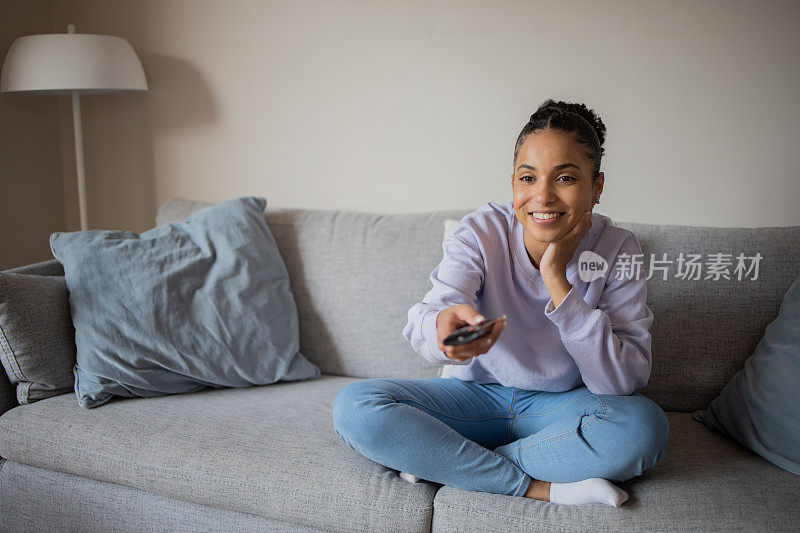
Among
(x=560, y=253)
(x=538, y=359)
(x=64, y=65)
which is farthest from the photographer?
(x=64, y=65)

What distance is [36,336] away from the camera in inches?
64.3

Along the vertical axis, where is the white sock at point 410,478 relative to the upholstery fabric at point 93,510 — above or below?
above

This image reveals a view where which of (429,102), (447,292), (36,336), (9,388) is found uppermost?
(429,102)

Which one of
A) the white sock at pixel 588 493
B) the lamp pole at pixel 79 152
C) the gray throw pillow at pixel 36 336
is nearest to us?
the white sock at pixel 588 493

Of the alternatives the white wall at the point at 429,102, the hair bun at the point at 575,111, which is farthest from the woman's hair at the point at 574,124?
the white wall at the point at 429,102

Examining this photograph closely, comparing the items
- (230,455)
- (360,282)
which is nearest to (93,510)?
(230,455)

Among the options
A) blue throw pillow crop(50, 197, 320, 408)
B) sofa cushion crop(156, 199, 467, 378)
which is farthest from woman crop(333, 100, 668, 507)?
blue throw pillow crop(50, 197, 320, 408)

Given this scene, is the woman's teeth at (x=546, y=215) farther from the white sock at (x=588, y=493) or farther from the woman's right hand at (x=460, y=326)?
the white sock at (x=588, y=493)

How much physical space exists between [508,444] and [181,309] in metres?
0.90

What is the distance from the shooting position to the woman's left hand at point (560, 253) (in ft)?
4.32

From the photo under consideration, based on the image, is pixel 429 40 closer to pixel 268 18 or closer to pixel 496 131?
pixel 496 131

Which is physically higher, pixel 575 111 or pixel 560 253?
pixel 575 111

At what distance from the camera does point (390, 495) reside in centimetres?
131

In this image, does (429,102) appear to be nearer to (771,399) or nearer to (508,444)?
(508,444)
